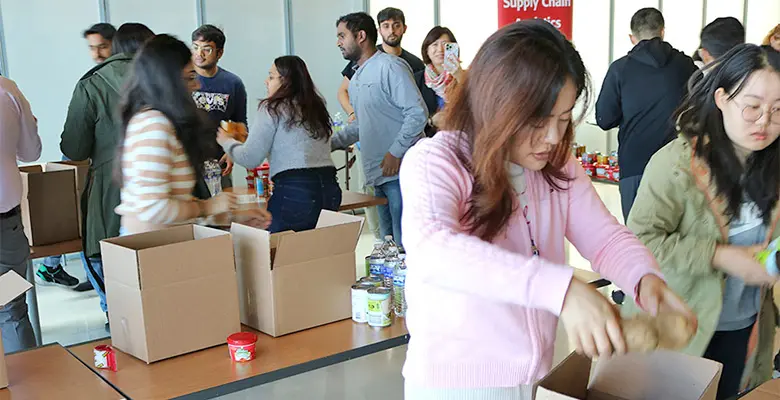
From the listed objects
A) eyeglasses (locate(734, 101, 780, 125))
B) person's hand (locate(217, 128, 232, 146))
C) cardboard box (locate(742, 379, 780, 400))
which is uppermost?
eyeglasses (locate(734, 101, 780, 125))

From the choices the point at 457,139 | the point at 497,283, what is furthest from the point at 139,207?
the point at 497,283

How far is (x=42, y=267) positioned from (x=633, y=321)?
4588mm

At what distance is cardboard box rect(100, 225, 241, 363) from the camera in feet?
5.43

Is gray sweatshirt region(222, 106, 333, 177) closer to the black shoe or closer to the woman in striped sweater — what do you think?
the woman in striped sweater

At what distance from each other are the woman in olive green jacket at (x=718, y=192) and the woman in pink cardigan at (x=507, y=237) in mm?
434

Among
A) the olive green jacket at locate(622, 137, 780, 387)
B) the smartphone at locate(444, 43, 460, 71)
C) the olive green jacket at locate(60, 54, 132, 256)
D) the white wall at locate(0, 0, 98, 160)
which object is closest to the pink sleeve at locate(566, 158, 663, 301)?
the olive green jacket at locate(622, 137, 780, 387)

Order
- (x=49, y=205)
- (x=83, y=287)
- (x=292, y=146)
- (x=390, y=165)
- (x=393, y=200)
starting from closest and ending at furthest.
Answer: (x=49, y=205) < (x=292, y=146) < (x=390, y=165) < (x=393, y=200) < (x=83, y=287)

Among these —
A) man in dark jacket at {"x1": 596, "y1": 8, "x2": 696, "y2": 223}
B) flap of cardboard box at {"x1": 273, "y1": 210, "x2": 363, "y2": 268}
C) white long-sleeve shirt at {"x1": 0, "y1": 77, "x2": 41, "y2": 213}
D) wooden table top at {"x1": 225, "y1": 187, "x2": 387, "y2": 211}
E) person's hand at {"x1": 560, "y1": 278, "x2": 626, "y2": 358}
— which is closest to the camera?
person's hand at {"x1": 560, "y1": 278, "x2": 626, "y2": 358}

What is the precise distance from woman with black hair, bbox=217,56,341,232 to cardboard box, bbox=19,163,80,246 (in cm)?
70

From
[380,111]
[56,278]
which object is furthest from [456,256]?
[56,278]

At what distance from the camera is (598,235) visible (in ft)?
3.98

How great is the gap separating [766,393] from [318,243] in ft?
3.52

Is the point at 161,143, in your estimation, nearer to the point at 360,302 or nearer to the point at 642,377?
the point at 360,302

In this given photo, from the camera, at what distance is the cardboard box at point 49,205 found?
2.82 meters
